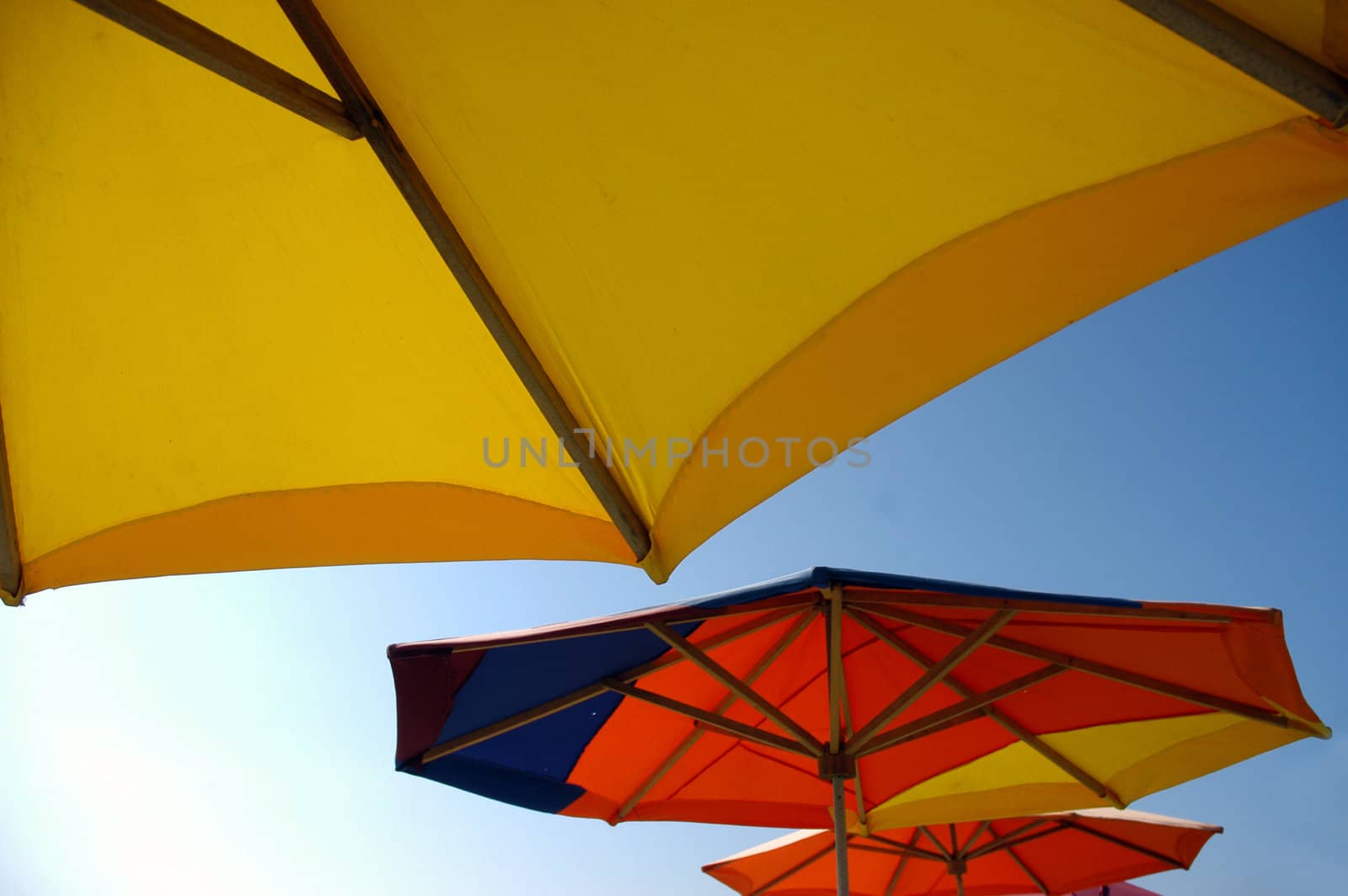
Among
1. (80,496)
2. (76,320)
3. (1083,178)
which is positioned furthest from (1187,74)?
(80,496)

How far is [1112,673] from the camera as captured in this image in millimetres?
4457

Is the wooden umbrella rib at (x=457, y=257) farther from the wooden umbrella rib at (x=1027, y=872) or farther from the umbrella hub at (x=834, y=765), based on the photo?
→ the wooden umbrella rib at (x=1027, y=872)

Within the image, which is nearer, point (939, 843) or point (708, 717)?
point (708, 717)

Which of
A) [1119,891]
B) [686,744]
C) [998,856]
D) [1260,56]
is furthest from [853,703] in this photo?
[1119,891]

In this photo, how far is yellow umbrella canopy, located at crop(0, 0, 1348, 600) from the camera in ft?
7.84

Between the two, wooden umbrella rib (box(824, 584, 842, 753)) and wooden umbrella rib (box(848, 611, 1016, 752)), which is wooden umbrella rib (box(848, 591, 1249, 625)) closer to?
wooden umbrella rib (box(848, 611, 1016, 752))

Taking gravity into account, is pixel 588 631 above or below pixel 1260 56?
below

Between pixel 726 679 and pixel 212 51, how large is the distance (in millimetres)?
2872

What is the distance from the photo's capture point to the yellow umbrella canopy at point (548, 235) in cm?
239

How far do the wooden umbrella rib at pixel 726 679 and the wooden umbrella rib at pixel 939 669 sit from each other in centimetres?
22

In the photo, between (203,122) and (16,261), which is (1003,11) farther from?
(16,261)

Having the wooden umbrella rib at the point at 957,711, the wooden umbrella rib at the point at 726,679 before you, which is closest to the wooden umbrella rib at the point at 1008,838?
the wooden umbrella rib at the point at 957,711

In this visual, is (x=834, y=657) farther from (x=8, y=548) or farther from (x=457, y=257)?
(x=8, y=548)

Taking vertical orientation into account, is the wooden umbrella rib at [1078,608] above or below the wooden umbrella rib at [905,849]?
above
